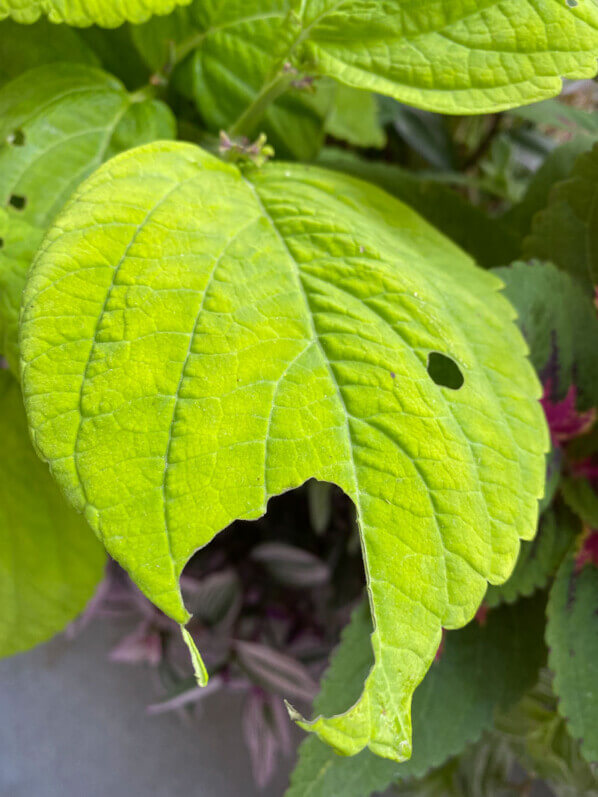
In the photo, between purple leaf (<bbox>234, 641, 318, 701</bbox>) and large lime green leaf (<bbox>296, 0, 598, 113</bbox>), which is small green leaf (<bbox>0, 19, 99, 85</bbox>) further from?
purple leaf (<bbox>234, 641, 318, 701</bbox>)

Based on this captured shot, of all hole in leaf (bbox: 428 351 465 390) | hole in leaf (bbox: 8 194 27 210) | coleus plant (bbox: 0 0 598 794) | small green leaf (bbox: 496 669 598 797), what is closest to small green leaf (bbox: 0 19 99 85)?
coleus plant (bbox: 0 0 598 794)

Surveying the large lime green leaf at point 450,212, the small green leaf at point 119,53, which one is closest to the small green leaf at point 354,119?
the large lime green leaf at point 450,212

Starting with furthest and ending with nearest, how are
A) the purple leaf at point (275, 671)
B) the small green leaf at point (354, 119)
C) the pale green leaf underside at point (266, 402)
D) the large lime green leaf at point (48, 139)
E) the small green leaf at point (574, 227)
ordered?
the purple leaf at point (275, 671), the small green leaf at point (354, 119), the small green leaf at point (574, 227), the large lime green leaf at point (48, 139), the pale green leaf underside at point (266, 402)

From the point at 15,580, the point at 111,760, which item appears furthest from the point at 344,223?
the point at 111,760

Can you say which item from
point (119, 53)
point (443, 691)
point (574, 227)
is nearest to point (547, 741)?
point (443, 691)

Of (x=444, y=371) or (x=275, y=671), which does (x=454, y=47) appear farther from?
(x=275, y=671)

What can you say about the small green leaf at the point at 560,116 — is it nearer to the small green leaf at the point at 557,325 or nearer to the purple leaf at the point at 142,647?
the small green leaf at the point at 557,325
